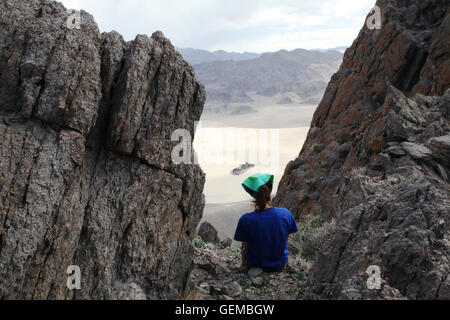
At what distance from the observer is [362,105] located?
499 inches

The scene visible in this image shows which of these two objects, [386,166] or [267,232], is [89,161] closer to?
[267,232]

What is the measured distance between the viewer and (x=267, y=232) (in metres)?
4.91

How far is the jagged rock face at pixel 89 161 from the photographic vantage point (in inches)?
146

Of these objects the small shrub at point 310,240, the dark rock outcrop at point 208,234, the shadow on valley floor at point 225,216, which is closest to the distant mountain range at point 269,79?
the shadow on valley floor at point 225,216

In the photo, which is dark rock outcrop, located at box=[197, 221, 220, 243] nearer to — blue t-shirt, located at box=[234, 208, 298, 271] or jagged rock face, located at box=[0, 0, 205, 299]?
blue t-shirt, located at box=[234, 208, 298, 271]

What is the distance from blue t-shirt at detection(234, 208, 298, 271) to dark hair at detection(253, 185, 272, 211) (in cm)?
7

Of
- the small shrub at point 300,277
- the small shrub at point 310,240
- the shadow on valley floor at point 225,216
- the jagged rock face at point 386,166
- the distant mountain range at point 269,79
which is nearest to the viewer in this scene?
the jagged rock face at point 386,166

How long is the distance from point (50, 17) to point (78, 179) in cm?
180

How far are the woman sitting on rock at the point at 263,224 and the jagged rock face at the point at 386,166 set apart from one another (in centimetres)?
73

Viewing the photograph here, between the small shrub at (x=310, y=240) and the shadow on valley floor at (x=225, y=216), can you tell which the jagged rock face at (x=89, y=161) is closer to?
the small shrub at (x=310, y=240)

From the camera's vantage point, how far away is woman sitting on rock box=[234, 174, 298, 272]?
4.86 metres
